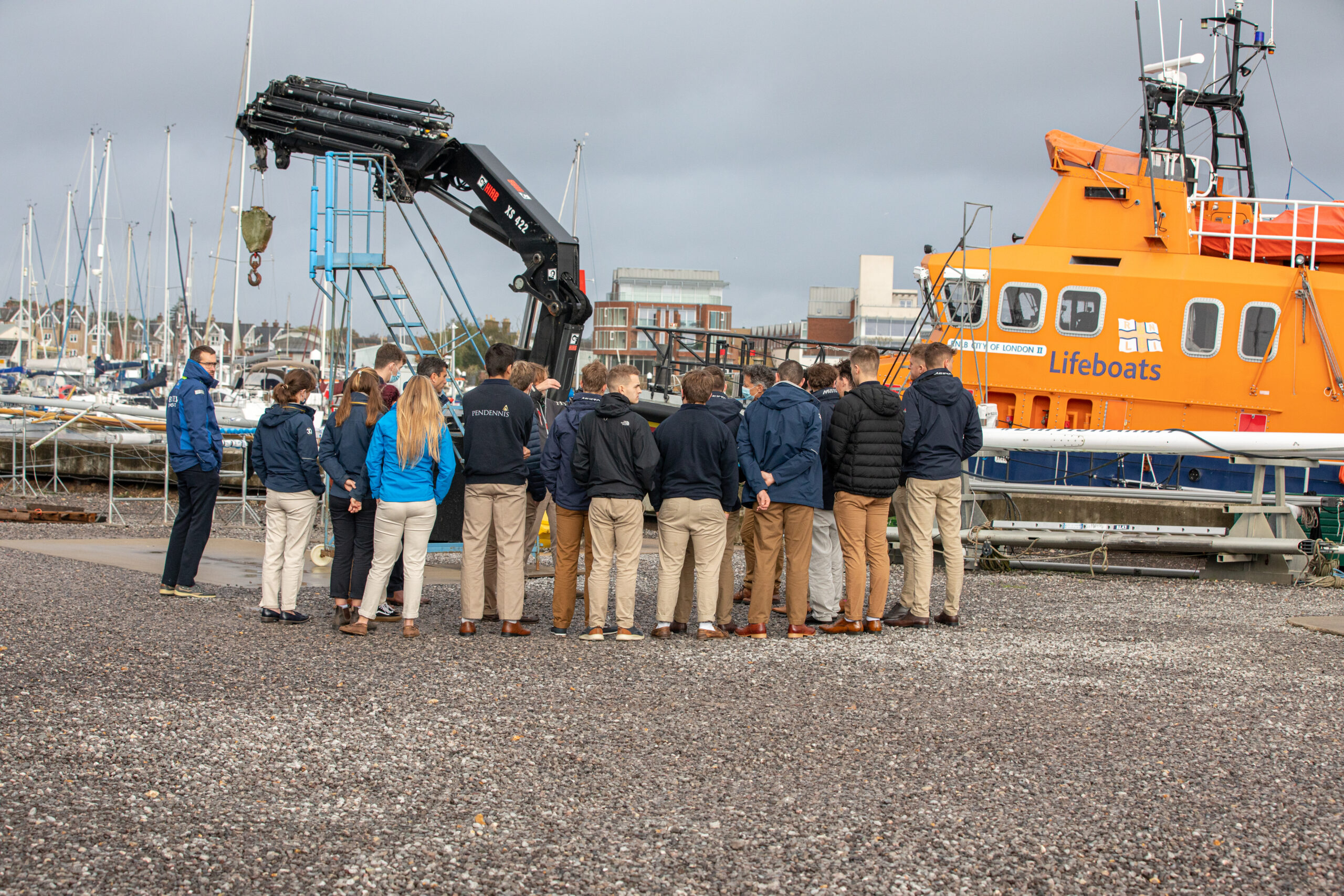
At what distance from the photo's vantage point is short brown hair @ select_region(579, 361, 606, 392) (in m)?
7.23

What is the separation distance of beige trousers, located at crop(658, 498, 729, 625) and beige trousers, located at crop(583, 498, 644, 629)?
0.19 meters

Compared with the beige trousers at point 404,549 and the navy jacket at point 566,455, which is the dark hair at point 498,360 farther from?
the beige trousers at point 404,549

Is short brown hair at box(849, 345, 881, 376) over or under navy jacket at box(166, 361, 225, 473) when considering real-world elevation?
over

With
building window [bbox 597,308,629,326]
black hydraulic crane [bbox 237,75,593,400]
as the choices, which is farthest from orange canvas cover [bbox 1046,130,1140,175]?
building window [bbox 597,308,629,326]

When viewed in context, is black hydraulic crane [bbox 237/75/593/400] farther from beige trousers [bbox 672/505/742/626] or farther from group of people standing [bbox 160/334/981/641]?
beige trousers [bbox 672/505/742/626]

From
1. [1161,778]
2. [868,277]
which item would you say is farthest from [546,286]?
[868,277]

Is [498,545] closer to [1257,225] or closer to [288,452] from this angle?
[288,452]

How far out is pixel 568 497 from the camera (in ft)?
23.0

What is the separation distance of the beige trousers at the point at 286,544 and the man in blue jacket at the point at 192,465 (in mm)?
872

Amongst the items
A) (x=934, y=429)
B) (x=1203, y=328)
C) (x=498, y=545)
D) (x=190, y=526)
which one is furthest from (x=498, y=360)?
(x=1203, y=328)

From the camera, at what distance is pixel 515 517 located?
7.01m

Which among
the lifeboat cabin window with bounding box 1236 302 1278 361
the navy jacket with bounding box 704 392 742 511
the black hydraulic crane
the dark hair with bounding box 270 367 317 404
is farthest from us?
the lifeboat cabin window with bounding box 1236 302 1278 361

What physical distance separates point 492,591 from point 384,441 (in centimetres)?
150

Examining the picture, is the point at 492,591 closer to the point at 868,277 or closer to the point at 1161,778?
the point at 1161,778
